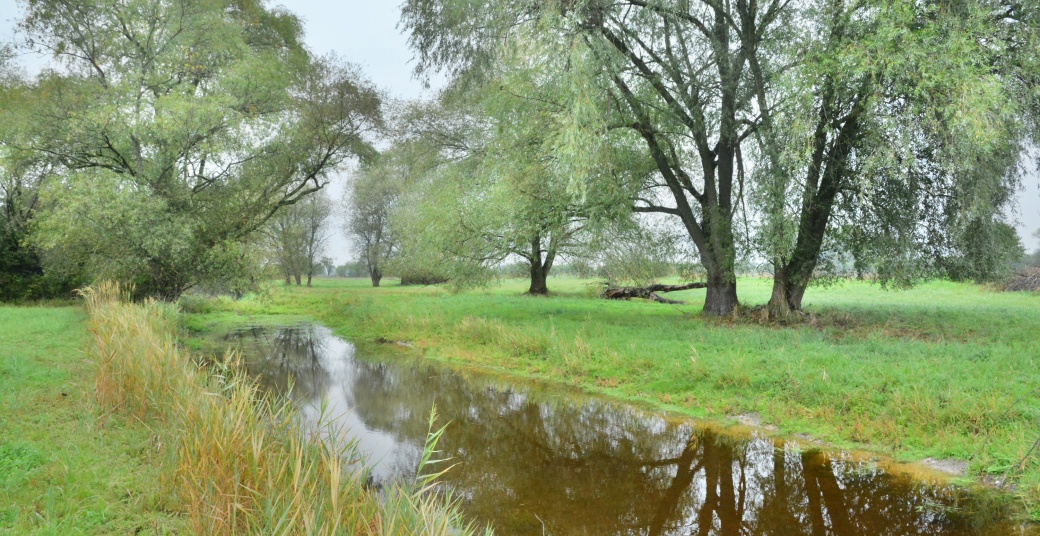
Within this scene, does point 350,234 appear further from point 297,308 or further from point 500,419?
point 500,419

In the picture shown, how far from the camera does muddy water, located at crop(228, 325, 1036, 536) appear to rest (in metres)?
5.10

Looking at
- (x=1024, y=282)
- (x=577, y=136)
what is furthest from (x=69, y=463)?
(x=1024, y=282)

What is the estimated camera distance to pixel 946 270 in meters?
13.9

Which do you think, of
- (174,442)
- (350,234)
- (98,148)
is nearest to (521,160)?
(174,442)

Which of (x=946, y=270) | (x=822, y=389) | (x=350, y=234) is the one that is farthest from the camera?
(x=350, y=234)

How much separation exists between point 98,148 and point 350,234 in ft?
113

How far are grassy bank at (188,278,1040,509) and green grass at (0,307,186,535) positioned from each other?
715 centimetres

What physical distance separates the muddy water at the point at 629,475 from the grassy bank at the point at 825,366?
2.84 ft

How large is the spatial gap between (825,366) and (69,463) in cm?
982

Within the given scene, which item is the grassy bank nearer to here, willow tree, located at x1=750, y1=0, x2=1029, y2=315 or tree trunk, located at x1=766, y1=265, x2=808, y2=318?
tree trunk, located at x1=766, y1=265, x2=808, y2=318

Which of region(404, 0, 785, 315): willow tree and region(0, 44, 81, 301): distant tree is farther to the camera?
region(0, 44, 81, 301): distant tree

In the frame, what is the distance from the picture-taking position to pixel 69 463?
16.6 feet

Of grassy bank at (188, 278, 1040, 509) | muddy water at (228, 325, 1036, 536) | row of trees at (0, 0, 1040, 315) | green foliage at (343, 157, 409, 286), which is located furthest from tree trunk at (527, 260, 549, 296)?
green foliage at (343, 157, 409, 286)

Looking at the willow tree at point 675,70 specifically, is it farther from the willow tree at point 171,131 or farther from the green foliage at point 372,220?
the green foliage at point 372,220
